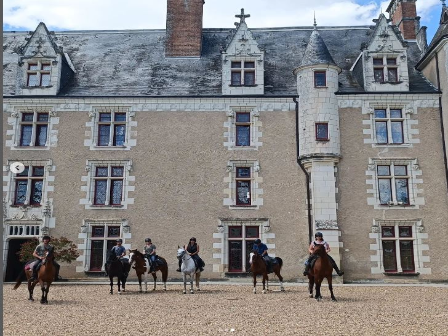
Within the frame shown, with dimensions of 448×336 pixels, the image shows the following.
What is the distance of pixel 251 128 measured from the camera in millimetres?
17344

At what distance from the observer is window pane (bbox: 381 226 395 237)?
1616 cm

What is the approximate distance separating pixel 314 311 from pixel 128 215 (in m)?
9.77

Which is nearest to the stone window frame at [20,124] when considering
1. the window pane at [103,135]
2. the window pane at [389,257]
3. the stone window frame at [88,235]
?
the window pane at [103,135]

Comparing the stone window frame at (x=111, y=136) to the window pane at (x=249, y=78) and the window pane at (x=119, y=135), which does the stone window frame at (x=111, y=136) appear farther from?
the window pane at (x=249, y=78)

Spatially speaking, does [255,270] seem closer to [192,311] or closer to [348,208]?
[192,311]

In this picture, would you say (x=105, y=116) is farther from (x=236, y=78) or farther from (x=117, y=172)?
(x=236, y=78)

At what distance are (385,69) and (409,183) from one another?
460 cm

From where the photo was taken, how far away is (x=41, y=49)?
18219 millimetres

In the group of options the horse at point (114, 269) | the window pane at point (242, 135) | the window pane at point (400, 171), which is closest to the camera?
the horse at point (114, 269)

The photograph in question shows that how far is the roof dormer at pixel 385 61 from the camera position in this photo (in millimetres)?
17500

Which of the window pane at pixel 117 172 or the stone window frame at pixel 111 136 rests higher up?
the stone window frame at pixel 111 136

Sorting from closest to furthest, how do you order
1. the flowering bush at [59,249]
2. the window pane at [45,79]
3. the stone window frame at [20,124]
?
the flowering bush at [59,249] < the stone window frame at [20,124] < the window pane at [45,79]

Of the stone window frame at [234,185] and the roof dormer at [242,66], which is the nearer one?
the stone window frame at [234,185]

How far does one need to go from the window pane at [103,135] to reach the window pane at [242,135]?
4970 mm
